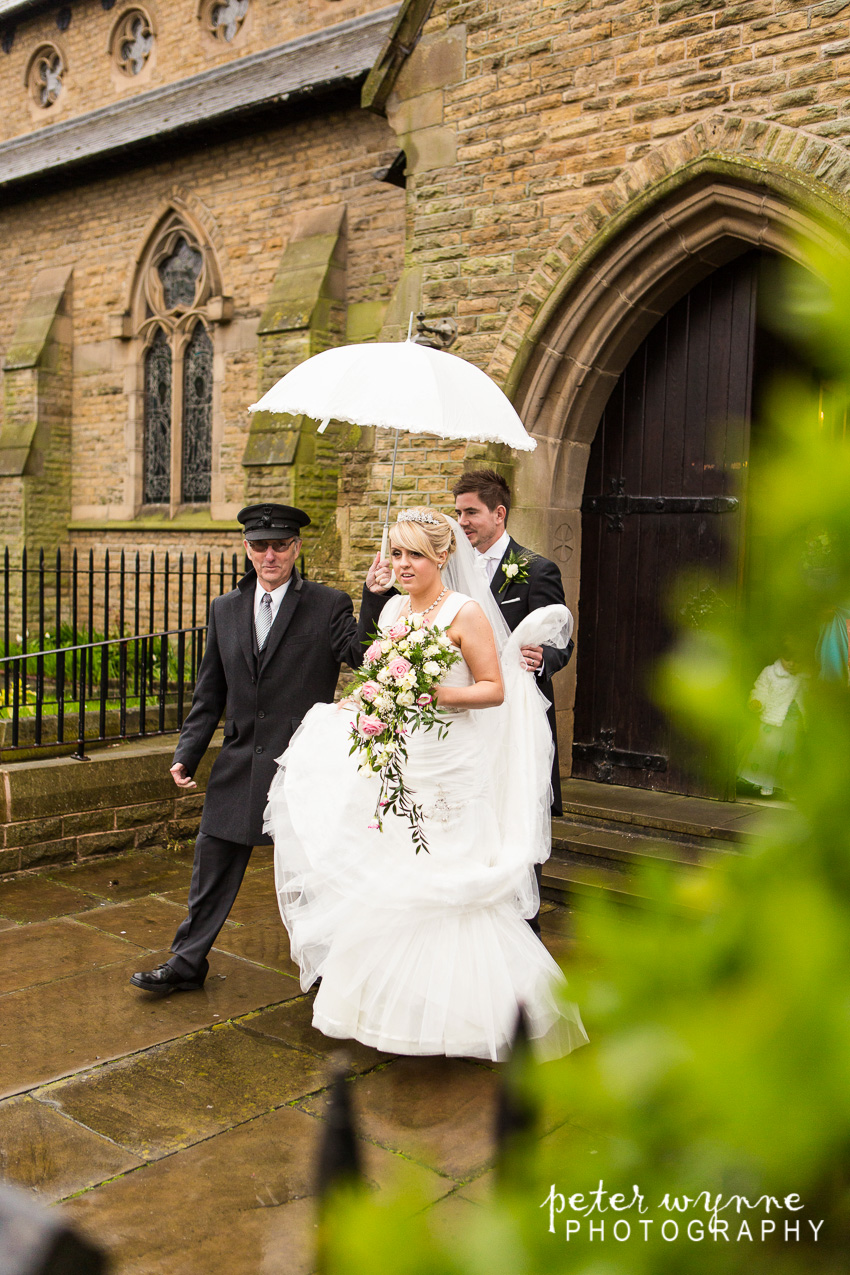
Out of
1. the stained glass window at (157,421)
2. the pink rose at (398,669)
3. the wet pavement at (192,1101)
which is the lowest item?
the wet pavement at (192,1101)

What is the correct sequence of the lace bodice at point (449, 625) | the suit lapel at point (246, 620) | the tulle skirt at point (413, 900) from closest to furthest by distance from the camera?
the tulle skirt at point (413, 900) → the lace bodice at point (449, 625) → the suit lapel at point (246, 620)

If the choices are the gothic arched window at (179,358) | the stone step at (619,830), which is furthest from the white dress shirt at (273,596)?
the gothic arched window at (179,358)

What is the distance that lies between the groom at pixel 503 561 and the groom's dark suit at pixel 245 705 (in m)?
0.56

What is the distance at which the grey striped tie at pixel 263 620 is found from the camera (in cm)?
469

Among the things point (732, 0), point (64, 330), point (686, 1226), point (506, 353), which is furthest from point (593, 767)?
point (64, 330)

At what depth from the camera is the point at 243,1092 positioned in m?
3.68

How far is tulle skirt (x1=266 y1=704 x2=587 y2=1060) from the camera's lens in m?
3.83

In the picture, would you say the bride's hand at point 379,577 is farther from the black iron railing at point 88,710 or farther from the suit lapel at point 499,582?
the black iron railing at point 88,710

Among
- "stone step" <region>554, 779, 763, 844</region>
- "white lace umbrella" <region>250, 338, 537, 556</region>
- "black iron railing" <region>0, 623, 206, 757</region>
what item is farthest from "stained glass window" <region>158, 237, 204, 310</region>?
"white lace umbrella" <region>250, 338, 537, 556</region>

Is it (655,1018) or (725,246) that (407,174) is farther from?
(655,1018)

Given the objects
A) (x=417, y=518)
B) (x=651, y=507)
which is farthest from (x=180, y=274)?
(x=417, y=518)

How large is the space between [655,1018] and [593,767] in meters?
7.33

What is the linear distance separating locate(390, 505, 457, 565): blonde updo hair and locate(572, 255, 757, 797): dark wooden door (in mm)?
3057

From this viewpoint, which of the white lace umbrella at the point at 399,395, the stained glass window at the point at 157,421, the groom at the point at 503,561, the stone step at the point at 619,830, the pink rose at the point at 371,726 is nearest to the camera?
the pink rose at the point at 371,726
